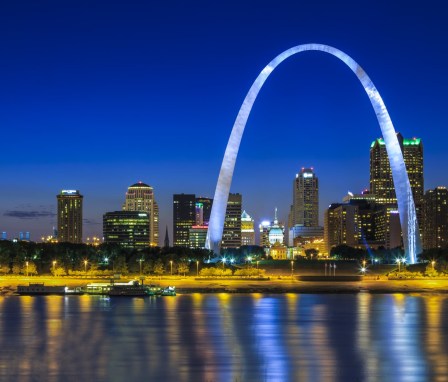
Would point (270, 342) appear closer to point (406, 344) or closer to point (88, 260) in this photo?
point (406, 344)

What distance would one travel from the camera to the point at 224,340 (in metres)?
38.3

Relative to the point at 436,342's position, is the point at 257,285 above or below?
above

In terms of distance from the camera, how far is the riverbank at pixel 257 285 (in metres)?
70.6

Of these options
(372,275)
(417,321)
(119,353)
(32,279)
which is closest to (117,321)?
(119,353)

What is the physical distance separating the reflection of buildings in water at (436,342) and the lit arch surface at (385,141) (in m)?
31.7

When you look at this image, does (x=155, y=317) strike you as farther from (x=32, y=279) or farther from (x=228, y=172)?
(x=228, y=172)

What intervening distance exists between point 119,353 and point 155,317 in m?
13.5

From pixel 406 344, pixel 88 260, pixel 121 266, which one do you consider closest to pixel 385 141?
pixel 121 266

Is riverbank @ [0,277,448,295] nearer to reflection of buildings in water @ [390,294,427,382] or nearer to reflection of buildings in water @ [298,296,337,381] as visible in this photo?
reflection of buildings in water @ [390,294,427,382]

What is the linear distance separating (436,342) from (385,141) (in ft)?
174

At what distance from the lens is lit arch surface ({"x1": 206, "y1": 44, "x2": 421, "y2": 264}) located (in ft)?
283

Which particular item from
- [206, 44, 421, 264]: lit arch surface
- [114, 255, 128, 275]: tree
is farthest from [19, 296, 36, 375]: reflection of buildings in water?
[206, 44, 421, 264]: lit arch surface

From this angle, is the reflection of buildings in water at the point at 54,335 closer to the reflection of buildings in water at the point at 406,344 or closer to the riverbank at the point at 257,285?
the reflection of buildings in water at the point at 406,344

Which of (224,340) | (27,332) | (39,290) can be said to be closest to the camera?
(224,340)
